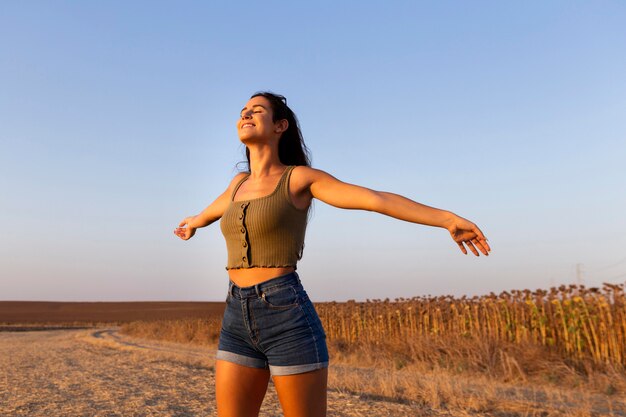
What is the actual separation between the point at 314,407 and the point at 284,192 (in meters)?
0.90

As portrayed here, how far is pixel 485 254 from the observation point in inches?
89.7

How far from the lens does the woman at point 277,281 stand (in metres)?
2.32

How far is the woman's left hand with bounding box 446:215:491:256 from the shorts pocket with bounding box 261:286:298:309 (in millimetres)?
685

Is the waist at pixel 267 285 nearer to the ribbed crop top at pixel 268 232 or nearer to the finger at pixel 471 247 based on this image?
the ribbed crop top at pixel 268 232

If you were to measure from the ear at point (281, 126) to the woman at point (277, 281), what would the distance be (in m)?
0.11

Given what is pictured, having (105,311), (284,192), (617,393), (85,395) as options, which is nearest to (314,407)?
(284,192)

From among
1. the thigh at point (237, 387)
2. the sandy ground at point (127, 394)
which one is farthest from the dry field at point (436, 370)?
the thigh at point (237, 387)

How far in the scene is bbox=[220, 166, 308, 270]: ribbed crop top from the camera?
2.47 m

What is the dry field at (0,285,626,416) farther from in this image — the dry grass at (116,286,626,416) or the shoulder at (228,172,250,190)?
the shoulder at (228,172,250,190)

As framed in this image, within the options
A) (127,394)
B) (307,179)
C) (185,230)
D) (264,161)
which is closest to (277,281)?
(307,179)

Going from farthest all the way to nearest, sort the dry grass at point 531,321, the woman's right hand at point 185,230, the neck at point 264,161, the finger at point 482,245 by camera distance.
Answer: the dry grass at point 531,321 < the woman's right hand at point 185,230 < the neck at point 264,161 < the finger at point 482,245

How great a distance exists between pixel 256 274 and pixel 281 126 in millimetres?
825

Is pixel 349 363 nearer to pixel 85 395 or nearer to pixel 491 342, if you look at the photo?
pixel 491 342

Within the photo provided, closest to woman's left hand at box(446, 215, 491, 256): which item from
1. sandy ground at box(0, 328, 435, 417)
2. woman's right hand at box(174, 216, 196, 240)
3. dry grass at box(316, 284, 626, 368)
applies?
woman's right hand at box(174, 216, 196, 240)
